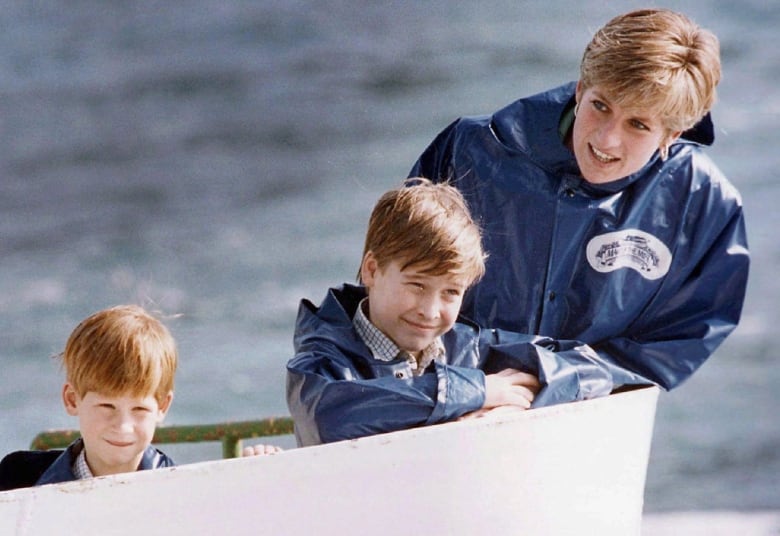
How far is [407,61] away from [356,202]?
0.98 metres

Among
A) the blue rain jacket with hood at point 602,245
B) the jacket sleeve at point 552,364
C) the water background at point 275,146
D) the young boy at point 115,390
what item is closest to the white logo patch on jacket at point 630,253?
the blue rain jacket with hood at point 602,245

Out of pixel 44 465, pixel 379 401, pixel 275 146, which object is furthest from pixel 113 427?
pixel 275 146

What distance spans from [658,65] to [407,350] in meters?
0.65

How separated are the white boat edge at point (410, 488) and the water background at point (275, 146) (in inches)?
182

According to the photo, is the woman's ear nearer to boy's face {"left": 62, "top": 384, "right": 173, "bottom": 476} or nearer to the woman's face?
boy's face {"left": 62, "top": 384, "right": 173, "bottom": 476}

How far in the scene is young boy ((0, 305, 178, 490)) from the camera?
192 centimetres

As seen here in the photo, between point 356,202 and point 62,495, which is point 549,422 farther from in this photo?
point 356,202

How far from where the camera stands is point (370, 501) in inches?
69.8

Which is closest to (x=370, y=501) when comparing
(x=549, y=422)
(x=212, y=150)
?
(x=549, y=422)

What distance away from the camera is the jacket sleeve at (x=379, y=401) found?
196 centimetres

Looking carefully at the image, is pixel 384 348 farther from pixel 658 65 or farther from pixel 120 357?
pixel 658 65

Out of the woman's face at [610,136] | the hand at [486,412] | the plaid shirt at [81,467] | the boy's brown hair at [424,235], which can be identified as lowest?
the plaid shirt at [81,467]

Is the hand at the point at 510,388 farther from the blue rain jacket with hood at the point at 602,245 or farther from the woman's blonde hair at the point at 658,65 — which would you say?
the woman's blonde hair at the point at 658,65

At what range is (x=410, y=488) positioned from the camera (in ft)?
5.90
